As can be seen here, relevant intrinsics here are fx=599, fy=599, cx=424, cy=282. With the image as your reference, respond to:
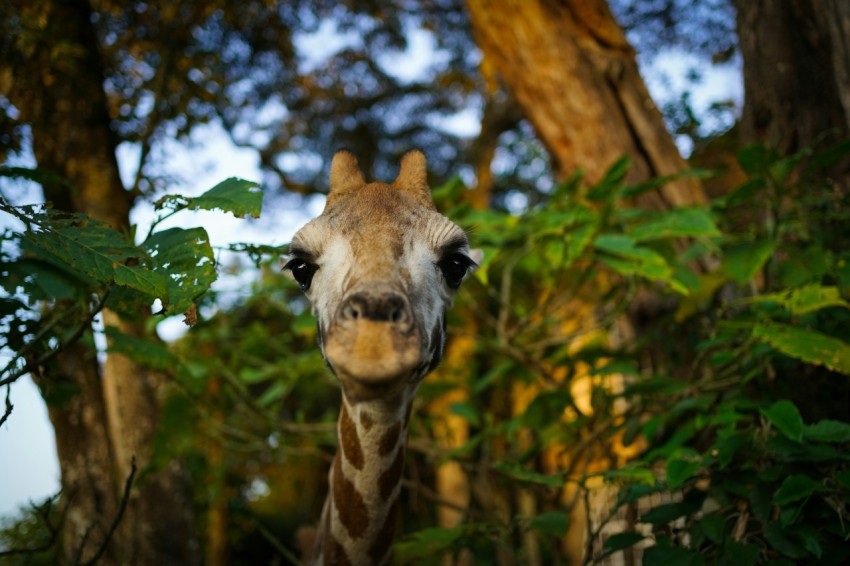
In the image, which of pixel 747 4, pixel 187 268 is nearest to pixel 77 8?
pixel 187 268

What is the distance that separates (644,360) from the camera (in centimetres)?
518

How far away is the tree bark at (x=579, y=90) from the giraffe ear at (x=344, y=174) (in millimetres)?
2784

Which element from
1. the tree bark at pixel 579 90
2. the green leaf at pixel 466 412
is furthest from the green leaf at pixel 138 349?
the tree bark at pixel 579 90

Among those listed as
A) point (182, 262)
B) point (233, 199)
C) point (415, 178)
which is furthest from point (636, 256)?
point (182, 262)

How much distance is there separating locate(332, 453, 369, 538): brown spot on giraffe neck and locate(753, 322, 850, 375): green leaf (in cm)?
164

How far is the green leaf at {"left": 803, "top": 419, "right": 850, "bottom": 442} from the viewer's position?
77.3 inches

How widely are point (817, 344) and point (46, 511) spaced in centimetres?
282

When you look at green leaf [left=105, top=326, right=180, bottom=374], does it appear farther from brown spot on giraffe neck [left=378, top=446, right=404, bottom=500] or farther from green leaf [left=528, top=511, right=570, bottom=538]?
green leaf [left=528, top=511, right=570, bottom=538]

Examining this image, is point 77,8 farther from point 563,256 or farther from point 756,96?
point 756,96

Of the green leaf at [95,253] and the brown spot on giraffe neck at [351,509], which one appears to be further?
the brown spot on giraffe neck at [351,509]

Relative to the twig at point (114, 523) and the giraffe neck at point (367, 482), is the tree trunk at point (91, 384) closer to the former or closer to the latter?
the twig at point (114, 523)

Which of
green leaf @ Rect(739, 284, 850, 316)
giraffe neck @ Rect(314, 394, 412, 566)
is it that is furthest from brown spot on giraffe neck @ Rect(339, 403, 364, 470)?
green leaf @ Rect(739, 284, 850, 316)

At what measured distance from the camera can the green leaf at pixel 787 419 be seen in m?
1.94

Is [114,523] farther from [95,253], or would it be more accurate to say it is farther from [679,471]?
[679,471]
